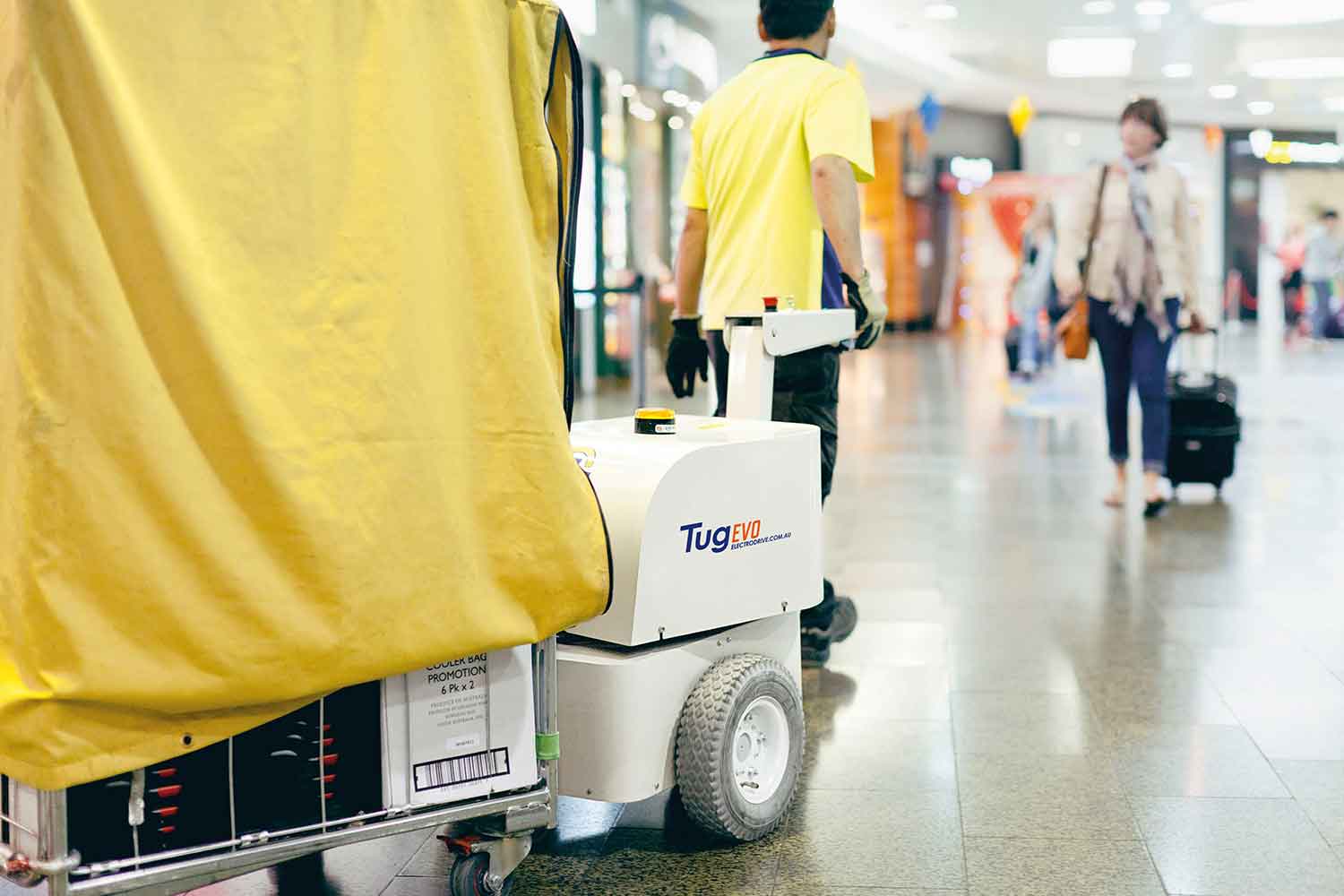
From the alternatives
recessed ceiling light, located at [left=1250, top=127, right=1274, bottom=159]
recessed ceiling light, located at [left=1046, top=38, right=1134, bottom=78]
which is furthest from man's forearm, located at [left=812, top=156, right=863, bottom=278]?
recessed ceiling light, located at [left=1250, top=127, right=1274, bottom=159]

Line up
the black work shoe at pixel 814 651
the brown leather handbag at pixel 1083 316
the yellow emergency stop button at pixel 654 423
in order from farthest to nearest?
the brown leather handbag at pixel 1083 316 < the black work shoe at pixel 814 651 < the yellow emergency stop button at pixel 654 423

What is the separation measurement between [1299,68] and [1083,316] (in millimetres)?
18640

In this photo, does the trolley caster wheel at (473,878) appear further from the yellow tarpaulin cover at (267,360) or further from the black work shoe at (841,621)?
the black work shoe at (841,621)

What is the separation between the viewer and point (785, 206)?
372cm

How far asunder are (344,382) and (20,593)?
466 millimetres

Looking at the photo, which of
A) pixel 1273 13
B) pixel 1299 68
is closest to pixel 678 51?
pixel 1273 13

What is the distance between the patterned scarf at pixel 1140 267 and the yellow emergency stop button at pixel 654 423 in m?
3.96

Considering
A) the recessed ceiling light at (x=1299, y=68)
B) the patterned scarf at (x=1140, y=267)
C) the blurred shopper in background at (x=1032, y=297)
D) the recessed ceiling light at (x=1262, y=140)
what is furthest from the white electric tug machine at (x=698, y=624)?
the recessed ceiling light at (x=1262, y=140)

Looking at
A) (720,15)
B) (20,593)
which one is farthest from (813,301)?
(720,15)

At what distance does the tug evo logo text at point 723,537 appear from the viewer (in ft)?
8.52

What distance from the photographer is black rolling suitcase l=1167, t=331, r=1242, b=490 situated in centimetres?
681

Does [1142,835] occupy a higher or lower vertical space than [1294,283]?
lower

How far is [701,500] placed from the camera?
2609 mm

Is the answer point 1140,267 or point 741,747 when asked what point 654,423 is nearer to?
point 741,747
